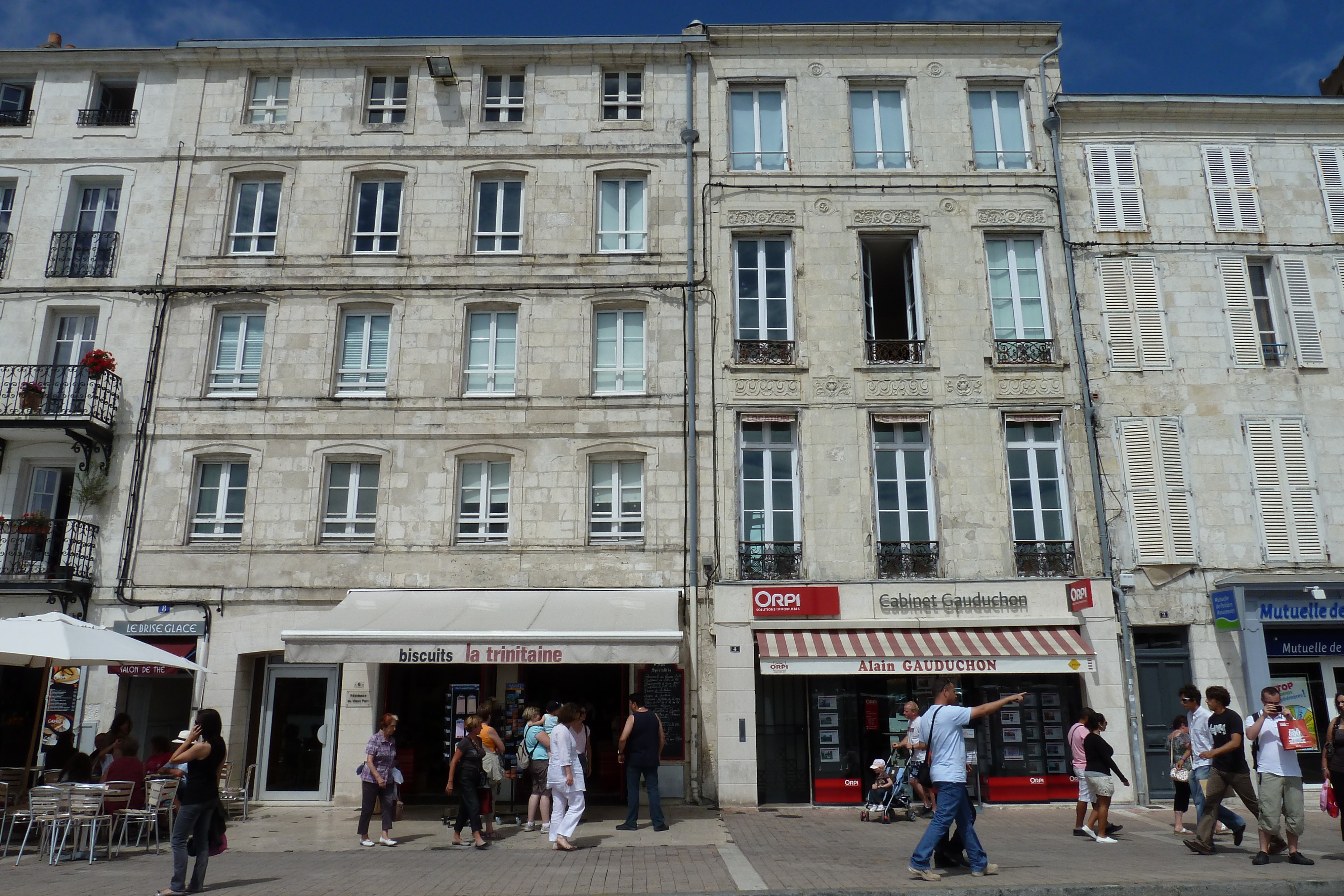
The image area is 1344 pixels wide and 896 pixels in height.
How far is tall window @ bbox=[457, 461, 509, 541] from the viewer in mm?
14992

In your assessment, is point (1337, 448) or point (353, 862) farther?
point (1337, 448)

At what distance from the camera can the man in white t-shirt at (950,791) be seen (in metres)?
7.93

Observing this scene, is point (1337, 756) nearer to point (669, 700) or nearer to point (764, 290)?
point (669, 700)

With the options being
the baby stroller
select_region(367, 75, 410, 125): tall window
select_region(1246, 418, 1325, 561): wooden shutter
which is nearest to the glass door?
the baby stroller

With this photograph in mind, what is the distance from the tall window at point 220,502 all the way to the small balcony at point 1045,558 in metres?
12.3

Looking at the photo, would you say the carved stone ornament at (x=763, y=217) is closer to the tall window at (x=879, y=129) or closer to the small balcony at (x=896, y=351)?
the tall window at (x=879, y=129)

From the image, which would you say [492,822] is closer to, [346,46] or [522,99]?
[522,99]

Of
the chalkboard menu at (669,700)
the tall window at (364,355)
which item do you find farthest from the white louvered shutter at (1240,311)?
the tall window at (364,355)

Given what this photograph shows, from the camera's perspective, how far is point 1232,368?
15367mm

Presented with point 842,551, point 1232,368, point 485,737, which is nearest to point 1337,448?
point 1232,368

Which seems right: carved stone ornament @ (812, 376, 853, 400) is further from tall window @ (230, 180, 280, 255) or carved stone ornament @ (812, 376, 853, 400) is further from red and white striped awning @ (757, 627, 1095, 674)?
tall window @ (230, 180, 280, 255)

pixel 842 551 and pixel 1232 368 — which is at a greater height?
pixel 1232 368

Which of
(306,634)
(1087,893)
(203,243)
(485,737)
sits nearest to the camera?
(1087,893)

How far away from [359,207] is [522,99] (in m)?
3.51
